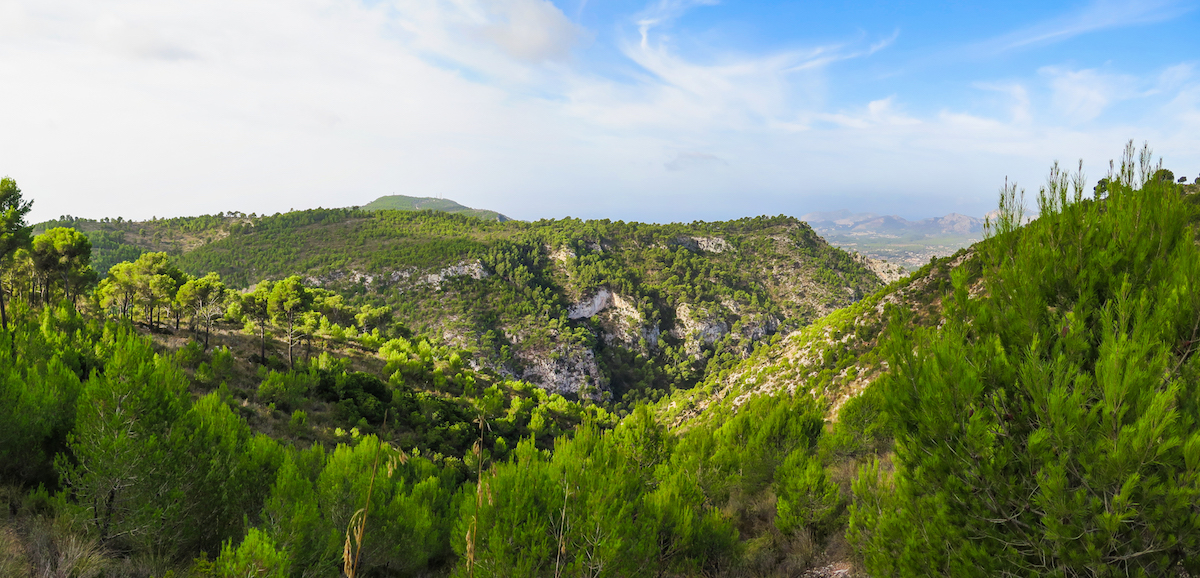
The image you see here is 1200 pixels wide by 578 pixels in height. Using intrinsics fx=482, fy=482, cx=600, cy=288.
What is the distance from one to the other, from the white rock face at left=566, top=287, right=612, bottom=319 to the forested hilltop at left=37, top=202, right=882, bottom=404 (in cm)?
34

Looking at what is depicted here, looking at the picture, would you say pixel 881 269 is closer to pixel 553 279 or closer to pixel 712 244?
pixel 712 244

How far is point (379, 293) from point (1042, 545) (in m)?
98.7

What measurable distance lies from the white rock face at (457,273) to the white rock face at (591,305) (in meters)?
20.6

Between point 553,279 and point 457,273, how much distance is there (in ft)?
80.1

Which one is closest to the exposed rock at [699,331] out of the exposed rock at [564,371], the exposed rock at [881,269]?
the exposed rock at [564,371]

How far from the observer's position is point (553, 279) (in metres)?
117

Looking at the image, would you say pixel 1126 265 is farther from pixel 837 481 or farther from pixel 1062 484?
pixel 837 481

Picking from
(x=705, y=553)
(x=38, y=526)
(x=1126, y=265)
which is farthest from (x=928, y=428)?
(x=38, y=526)

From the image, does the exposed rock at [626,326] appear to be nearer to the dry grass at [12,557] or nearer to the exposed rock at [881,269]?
the exposed rock at [881,269]

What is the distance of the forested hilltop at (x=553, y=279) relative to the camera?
296ft

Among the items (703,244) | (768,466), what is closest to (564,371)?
(703,244)

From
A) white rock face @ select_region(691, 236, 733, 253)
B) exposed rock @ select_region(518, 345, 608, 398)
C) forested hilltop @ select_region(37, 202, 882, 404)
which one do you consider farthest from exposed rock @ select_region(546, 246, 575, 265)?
white rock face @ select_region(691, 236, 733, 253)

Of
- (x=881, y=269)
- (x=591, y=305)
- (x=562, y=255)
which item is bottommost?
(x=591, y=305)

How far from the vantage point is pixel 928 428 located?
171 inches
